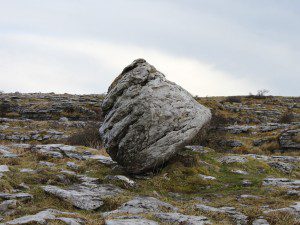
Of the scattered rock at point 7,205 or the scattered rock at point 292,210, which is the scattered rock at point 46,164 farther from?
the scattered rock at point 292,210

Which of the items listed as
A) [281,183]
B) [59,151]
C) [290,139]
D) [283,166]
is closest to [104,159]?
[59,151]

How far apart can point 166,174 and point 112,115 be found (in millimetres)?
4152

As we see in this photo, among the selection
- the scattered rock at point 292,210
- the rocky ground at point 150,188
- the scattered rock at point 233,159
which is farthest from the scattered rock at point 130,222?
the scattered rock at point 233,159

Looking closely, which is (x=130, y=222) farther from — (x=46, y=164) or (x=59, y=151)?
(x=59, y=151)

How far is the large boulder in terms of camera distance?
18203mm

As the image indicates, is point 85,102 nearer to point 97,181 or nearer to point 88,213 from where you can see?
point 97,181

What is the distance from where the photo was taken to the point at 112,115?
1961cm

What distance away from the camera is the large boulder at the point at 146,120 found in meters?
18.2

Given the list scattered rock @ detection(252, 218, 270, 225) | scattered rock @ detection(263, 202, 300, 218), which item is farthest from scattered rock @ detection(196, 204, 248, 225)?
scattered rock @ detection(263, 202, 300, 218)

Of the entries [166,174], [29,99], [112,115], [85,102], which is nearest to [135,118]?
[112,115]

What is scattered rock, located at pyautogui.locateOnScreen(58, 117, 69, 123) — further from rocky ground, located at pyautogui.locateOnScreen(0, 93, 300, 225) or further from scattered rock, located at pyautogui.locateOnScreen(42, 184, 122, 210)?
scattered rock, located at pyautogui.locateOnScreen(42, 184, 122, 210)

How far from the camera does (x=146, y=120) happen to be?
18031mm

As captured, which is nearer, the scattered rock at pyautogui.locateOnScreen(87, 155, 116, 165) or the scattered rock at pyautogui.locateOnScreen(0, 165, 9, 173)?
the scattered rock at pyautogui.locateOnScreen(0, 165, 9, 173)

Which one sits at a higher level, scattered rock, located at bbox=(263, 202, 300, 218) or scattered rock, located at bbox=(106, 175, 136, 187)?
scattered rock, located at bbox=(263, 202, 300, 218)
